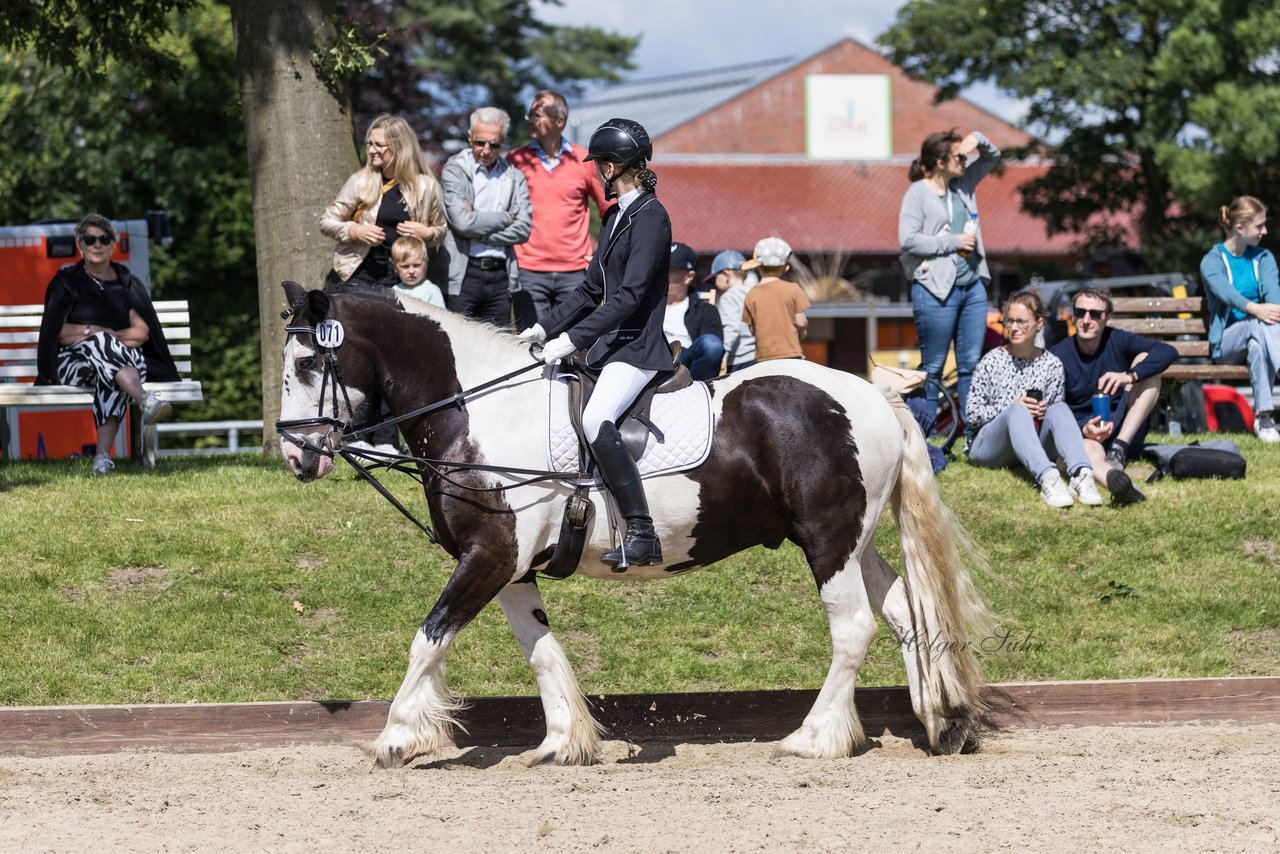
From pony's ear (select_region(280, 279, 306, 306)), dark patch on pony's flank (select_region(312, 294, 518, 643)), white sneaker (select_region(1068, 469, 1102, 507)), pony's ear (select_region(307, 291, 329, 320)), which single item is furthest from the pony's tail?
white sneaker (select_region(1068, 469, 1102, 507))

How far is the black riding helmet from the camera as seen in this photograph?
6.34 metres

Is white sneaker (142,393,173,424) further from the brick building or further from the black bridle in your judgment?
the brick building

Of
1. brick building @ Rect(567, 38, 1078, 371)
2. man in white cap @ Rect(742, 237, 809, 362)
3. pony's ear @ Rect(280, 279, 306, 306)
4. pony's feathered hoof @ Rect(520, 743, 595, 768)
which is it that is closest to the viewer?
pony's ear @ Rect(280, 279, 306, 306)

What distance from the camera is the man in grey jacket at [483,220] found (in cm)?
972

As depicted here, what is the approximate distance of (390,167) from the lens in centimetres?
959

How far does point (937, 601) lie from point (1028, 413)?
136 inches

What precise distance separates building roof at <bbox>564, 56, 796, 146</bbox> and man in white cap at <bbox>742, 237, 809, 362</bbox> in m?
34.9

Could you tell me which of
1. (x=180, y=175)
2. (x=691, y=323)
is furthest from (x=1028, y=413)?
(x=180, y=175)

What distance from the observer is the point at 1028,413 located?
9.90 metres

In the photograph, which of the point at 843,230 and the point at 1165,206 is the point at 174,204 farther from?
the point at 843,230

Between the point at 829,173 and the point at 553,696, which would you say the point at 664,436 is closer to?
the point at 553,696

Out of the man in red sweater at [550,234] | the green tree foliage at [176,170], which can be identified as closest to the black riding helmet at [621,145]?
the man in red sweater at [550,234]

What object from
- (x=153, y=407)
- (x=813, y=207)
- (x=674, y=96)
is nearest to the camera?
(x=153, y=407)

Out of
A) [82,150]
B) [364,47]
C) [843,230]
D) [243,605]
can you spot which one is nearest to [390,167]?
[364,47]
